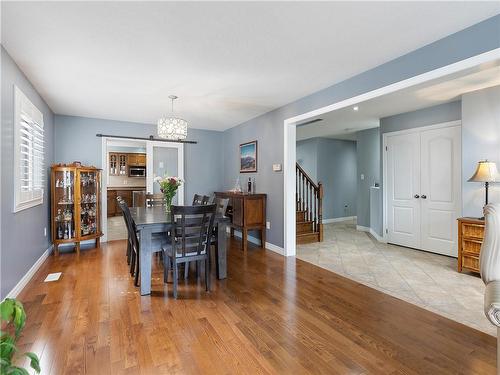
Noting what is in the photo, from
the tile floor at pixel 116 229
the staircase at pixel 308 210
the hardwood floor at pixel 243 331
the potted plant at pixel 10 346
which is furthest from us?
the tile floor at pixel 116 229

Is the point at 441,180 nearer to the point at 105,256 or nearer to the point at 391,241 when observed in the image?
the point at 391,241

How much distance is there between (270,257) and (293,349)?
2.26 meters

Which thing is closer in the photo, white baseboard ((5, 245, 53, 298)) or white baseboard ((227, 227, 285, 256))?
white baseboard ((5, 245, 53, 298))

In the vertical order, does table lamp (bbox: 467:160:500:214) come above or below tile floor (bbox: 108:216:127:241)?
above

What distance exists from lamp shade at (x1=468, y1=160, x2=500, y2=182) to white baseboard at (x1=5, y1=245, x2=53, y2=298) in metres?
5.20

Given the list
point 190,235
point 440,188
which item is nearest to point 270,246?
point 190,235

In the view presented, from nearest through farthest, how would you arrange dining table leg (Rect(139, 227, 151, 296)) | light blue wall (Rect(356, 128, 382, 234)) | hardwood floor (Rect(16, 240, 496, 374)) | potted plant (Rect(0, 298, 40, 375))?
potted plant (Rect(0, 298, 40, 375)), hardwood floor (Rect(16, 240, 496, 374)), dining table leg (Rect(139, 227, 151, 296)), light blue wall (Rect(356, 128, 382, 234))

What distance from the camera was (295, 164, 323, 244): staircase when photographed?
518 cm

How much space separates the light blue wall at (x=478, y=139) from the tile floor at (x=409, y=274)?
36.7 inches

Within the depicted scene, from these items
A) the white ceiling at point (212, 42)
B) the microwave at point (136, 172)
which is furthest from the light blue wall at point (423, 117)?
the microwave at point (136, 172)

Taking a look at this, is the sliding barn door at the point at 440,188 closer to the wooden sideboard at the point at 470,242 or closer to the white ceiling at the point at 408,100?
the white ceiling at the point at 408,100

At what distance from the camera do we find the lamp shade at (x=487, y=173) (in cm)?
315

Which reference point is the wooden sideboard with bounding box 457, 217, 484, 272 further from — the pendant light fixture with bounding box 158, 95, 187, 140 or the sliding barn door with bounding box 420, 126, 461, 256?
the pendant light fixture with bounding box 158, 95, 187, 140

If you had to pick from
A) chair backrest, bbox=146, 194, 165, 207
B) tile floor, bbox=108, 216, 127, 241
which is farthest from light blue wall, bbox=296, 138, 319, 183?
tile floor, bbox=108, 216, 127, 241
